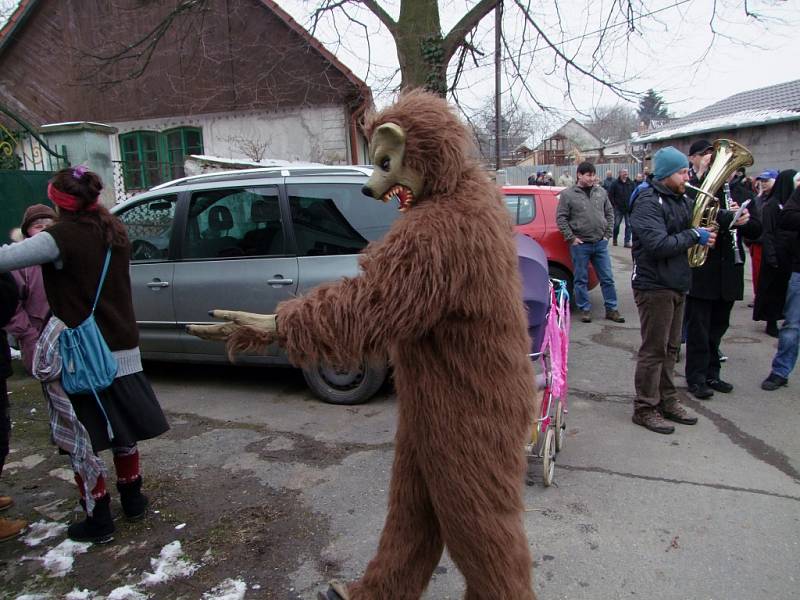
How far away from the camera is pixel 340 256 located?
15.3 feet

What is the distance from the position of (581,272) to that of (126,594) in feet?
21.2

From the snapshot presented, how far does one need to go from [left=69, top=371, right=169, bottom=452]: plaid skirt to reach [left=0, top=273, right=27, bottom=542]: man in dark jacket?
54 centimetres

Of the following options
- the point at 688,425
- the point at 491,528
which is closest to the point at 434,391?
the point at 491,528

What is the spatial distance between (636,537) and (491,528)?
1599 mm

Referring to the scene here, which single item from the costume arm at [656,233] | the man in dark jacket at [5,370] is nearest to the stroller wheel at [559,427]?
the costume arm at [656,233]

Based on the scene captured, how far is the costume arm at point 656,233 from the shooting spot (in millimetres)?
3904

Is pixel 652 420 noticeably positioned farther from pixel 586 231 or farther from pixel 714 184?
pixel 586 231

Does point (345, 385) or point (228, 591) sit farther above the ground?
point (345, 385)

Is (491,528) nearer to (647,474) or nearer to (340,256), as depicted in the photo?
(647,474)

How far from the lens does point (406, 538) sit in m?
2.03

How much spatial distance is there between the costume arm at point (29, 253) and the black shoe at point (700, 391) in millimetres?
5002

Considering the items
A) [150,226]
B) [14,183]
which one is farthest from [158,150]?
[150,226]

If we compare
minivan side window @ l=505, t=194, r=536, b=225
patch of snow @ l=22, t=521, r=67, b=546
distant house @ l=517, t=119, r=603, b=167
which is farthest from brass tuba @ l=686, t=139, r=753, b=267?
distant house @ l=517, t=119, r=603, b=167

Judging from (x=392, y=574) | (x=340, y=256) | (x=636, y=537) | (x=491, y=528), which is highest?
(x=340, y=256)
